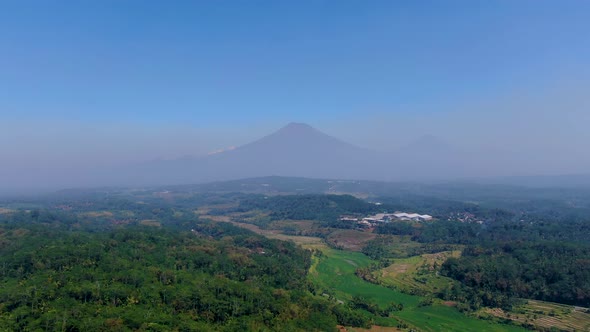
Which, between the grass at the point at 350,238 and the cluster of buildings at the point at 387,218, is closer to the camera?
the grass at the point at 350,238

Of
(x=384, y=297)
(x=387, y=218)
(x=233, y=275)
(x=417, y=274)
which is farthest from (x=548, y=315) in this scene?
(x=387, y=218)

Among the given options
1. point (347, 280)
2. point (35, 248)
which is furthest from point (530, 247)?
Answer: point (35, 248)

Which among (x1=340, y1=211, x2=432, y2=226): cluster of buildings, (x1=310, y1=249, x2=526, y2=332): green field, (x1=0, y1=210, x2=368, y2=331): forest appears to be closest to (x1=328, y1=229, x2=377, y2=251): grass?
(x1=310, y1=249, x2=526, y2=332): green field

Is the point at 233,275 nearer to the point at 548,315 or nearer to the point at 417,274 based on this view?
the point at 417,274

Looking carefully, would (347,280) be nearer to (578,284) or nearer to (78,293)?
(578,284)

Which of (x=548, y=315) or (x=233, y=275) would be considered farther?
(x=233, y=275)

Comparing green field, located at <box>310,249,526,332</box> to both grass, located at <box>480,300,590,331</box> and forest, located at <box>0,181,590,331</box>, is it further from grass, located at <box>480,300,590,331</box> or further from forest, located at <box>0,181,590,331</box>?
grass, located at <box>480,300,590,331</box>

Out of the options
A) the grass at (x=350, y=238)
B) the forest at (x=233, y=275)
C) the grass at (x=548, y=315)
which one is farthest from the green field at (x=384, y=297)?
the grass at (x=350, y=238)

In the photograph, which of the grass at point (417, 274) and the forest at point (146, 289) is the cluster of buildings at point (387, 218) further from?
the forest at point (146, 289)
